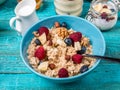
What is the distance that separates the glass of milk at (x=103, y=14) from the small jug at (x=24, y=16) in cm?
17

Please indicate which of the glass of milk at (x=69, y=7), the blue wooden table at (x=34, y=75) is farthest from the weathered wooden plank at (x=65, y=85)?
the glass of milk at (x=69, y=7)

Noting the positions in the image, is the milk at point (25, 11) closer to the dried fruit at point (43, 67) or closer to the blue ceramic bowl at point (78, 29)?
the blue ceramic bowl at point (78, 29)

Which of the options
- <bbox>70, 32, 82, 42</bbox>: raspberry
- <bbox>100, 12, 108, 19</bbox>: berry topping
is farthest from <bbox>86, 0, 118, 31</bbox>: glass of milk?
<bbox>70, 32, 82, 42</bbox>: raspberry

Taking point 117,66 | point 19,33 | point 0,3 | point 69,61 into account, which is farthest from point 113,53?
point 0,3

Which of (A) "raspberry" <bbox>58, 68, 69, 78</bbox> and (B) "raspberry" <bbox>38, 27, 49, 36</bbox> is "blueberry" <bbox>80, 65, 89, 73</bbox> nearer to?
(A) "raspberry" <bbox>58, 68, 69, 78</bbox>

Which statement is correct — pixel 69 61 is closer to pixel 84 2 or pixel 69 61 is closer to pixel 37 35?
pixel 37 35

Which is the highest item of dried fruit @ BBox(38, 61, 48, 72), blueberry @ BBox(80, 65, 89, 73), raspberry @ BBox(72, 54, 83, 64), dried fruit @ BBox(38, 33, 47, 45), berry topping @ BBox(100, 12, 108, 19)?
berry topping @ BBox(100, 12, 108, 19)

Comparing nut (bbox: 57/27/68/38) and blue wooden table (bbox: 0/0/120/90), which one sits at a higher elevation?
nut (bbox: 57/27/68/38)

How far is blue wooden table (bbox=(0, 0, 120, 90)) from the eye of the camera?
0.67 meters

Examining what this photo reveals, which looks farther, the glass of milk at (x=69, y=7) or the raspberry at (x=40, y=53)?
the glass of milk at (x=69, y=7)

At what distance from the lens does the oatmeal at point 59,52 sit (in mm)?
638

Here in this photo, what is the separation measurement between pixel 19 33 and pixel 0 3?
0.53 ft

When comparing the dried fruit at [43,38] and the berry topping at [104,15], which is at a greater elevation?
the berry topping at [104,15]

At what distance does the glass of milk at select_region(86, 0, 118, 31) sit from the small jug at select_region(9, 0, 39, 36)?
0.17 metres
